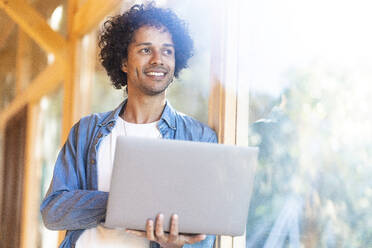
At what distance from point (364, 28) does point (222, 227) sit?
2.02ft

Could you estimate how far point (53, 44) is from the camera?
4012 mm

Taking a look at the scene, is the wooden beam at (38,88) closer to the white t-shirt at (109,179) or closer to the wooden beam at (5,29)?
the wooden beam at (5,29)

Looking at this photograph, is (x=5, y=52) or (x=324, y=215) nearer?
(x=324, y=215)

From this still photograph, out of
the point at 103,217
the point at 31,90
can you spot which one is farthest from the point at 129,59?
the point at 31,90

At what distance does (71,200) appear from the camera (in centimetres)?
182

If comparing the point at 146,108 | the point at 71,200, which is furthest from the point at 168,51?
the point at 71,200

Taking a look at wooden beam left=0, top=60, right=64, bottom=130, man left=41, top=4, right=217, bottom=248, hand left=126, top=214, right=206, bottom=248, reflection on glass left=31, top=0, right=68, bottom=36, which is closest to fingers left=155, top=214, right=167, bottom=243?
hand left=126, top=214, right=206, bottom=248

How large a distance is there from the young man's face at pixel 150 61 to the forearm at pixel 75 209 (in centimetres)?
37

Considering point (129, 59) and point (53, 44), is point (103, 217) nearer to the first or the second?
point (129, 59)

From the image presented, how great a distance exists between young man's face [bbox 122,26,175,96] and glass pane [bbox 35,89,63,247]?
84.1 inches

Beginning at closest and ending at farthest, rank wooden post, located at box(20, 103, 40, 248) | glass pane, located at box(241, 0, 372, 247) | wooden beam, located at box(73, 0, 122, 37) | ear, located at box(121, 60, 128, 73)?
glass pane, located at box(241, 0, 372, 247) → ear, located at box(121, 60, 128, 73) → wooden beam, located at box(73, 0, 122, 37) → wooden post, located at box(20, 103, 40, 248)

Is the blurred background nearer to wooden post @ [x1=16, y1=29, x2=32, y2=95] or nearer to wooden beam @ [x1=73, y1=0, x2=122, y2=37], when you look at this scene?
wooden beam @ [x1=73, y1=0, x2=122, y2=37]

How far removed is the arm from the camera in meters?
1.80

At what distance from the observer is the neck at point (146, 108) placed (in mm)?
1955
